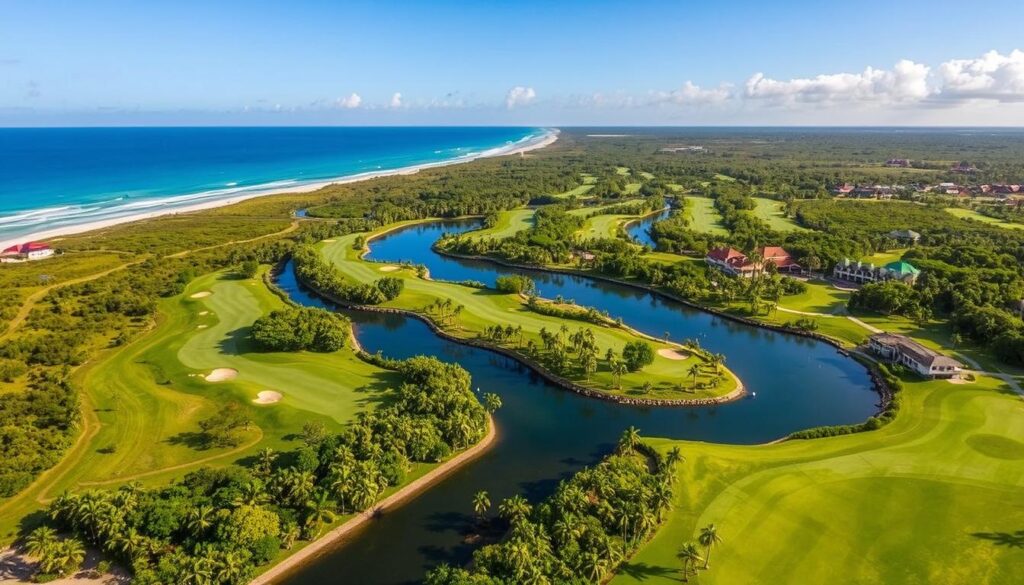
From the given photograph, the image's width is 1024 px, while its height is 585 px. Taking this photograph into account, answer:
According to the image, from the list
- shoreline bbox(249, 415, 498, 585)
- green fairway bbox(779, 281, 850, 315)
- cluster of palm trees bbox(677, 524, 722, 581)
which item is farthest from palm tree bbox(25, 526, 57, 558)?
green fairway bbox(779, 281, 850, 315)

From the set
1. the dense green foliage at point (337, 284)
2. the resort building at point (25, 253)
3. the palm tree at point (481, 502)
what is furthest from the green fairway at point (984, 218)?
the resort building at point (25, 253)

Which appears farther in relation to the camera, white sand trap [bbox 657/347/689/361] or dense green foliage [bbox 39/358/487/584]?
white sand trap [bbox 657/347/689/361]

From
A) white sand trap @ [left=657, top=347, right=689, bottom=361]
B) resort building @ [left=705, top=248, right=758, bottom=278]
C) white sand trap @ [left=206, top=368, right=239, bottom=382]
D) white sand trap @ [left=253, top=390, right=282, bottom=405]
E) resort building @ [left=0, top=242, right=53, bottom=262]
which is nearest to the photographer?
white sand trap @ [left=253, top=390, right=282, bottom=405]

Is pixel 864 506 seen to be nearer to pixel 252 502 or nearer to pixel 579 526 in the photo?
pixel 579 526

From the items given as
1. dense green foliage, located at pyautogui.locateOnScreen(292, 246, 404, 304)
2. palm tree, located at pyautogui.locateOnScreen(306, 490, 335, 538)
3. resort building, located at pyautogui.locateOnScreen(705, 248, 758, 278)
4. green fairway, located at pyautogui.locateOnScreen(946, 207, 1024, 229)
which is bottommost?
palm tree, located at pyautogui.locateOnScreen(306, 490, 335, 538)

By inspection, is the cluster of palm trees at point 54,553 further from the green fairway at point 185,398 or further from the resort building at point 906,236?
the resort building at point 906,236

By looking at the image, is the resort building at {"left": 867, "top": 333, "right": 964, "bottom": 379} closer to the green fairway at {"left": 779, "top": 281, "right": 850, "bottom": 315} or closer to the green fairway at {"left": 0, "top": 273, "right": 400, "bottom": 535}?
the green fairway at {"left": 779, "top": 281, "right": 850, "bottom": 315}

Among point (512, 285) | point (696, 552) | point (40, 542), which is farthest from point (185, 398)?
point (696, 552)
